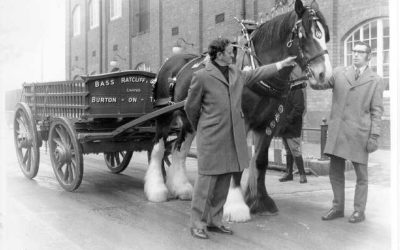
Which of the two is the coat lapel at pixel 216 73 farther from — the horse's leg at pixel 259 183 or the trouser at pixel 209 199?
the horse's leg at pixel 259 183

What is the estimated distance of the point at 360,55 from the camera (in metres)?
4.82

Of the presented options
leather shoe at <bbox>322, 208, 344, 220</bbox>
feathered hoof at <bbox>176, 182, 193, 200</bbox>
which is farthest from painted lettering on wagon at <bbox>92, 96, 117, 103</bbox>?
leather shoe at <bbox>322, 208, 344, 220</bbox>

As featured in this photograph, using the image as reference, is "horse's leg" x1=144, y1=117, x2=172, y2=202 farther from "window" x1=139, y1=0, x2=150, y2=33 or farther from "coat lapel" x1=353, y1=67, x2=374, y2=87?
"window" x1=139, y1=0, x2=150, y2=33

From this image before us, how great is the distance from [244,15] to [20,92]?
7.46 metres

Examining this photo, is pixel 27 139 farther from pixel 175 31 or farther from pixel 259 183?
pixel 175 31

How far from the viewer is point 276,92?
5152 mm

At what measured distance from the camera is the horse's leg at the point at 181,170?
6.36 m

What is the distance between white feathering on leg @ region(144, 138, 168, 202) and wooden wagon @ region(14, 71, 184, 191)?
441mm

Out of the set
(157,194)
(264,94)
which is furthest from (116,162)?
(264,94)

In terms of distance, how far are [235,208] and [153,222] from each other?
2.96 ft

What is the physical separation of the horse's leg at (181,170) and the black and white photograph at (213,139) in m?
0.02

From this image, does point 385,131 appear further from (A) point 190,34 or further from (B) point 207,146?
(A) point 190,34

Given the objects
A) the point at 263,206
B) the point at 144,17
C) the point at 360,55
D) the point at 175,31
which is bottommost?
the point at 263,206

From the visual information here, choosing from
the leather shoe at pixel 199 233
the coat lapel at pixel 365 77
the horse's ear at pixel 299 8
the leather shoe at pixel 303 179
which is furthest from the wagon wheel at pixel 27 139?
the coat lapel at pixel 365 77
